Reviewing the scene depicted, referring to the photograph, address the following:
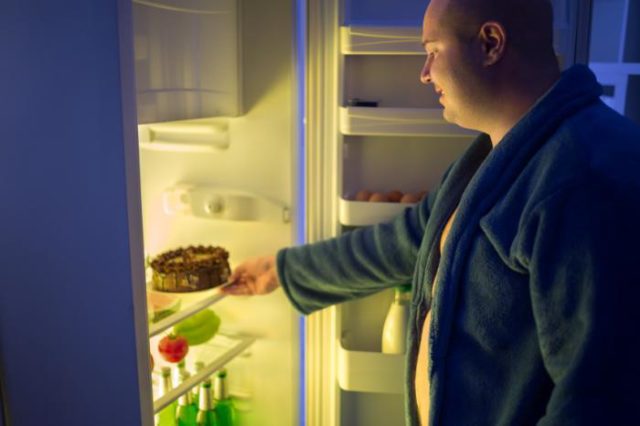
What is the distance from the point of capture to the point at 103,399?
48.7 inches

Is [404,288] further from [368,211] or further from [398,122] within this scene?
[398,122]

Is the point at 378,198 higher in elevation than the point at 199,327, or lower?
higher

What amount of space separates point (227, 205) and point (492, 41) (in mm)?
879

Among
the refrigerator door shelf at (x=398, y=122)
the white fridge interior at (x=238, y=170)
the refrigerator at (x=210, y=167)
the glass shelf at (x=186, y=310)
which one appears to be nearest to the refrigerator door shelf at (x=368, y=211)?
the refrigerator at (x=210, y=167)

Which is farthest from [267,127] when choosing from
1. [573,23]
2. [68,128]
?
[573,23]

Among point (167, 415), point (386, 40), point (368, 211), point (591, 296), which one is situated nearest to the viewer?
point (591, 296)

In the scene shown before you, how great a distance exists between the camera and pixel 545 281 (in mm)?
925

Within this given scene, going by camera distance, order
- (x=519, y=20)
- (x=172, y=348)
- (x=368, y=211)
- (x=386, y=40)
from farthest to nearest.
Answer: (x=172, y=348), (x=368, y=211), (x=386, y=40), (x=519, y=20)

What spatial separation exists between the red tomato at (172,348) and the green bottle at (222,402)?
6.9 inches

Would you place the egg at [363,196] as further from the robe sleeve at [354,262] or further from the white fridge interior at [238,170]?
the white fridge interior at [238,170]

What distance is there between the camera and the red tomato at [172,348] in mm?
1553

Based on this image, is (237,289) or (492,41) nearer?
(492,41)

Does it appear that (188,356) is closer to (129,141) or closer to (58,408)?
(58,408)

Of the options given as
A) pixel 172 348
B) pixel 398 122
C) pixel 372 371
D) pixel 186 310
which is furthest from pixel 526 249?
pixel 172 348
